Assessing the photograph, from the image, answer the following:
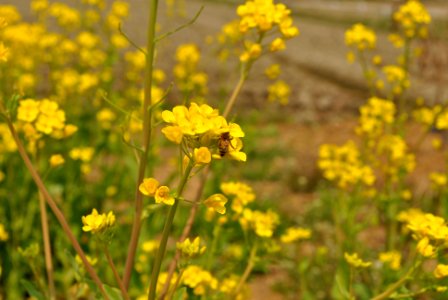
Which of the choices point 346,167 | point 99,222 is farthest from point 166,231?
point 346,167

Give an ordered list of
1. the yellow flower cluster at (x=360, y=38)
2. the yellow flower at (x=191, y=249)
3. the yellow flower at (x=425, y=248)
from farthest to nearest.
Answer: the yellow flower cluster at (x=360, y=38) < the yellow flower at (x=425, y=248) < the yellow flower at (x=191, y=249)

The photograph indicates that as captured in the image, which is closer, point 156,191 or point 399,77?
point 156,191

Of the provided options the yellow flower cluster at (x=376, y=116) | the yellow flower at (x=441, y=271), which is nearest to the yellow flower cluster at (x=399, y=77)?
the yellow flower cluster at (x=376, y=116)

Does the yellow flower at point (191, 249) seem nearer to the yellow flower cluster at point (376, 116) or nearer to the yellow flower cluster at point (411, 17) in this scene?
the yellow flower cluster at point (376, 116)

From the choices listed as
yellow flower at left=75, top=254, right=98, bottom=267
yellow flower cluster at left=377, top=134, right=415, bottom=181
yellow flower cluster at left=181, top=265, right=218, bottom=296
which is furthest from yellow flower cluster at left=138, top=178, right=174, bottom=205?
yellow flower cluster at left=377, top=134, right=415, bottom=181

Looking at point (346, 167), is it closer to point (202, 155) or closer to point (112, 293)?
point (112, 293)

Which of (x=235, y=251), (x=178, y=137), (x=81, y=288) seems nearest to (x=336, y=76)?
(x=235, y=251)
